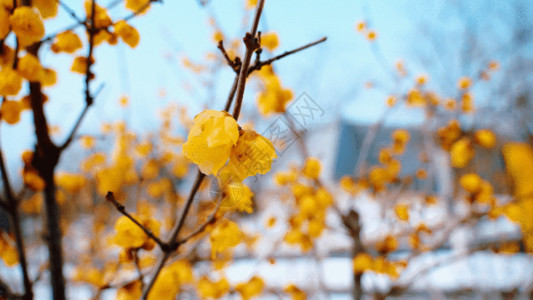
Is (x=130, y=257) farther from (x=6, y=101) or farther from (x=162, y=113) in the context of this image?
(x=162, y=113)

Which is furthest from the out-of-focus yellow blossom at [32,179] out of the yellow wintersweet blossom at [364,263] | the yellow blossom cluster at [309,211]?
the yellow wintersweet blossom at [364,263]

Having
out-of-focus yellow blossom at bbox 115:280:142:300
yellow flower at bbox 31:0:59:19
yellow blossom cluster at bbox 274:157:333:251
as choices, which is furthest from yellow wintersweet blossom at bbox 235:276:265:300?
yellow flower at bbox 31:0:59:19

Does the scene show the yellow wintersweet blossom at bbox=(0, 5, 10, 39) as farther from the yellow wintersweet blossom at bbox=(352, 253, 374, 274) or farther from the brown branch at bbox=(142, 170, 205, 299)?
the yellow wintersweet blossom at bbox=(352, 253, 374, 274)

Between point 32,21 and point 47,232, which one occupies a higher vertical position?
point 32,21

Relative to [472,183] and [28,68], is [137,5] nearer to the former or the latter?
[28,68]

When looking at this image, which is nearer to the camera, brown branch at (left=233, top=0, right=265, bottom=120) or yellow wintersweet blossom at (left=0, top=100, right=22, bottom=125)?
brown branch at (left=233, top=0, right=265, bottom=120)

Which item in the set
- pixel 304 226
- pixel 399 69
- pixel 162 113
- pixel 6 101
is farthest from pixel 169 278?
pixel 162 113

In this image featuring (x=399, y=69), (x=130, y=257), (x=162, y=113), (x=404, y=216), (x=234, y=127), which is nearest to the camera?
(x=234, y=127)

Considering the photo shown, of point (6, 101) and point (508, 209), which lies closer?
point (6, 101)
